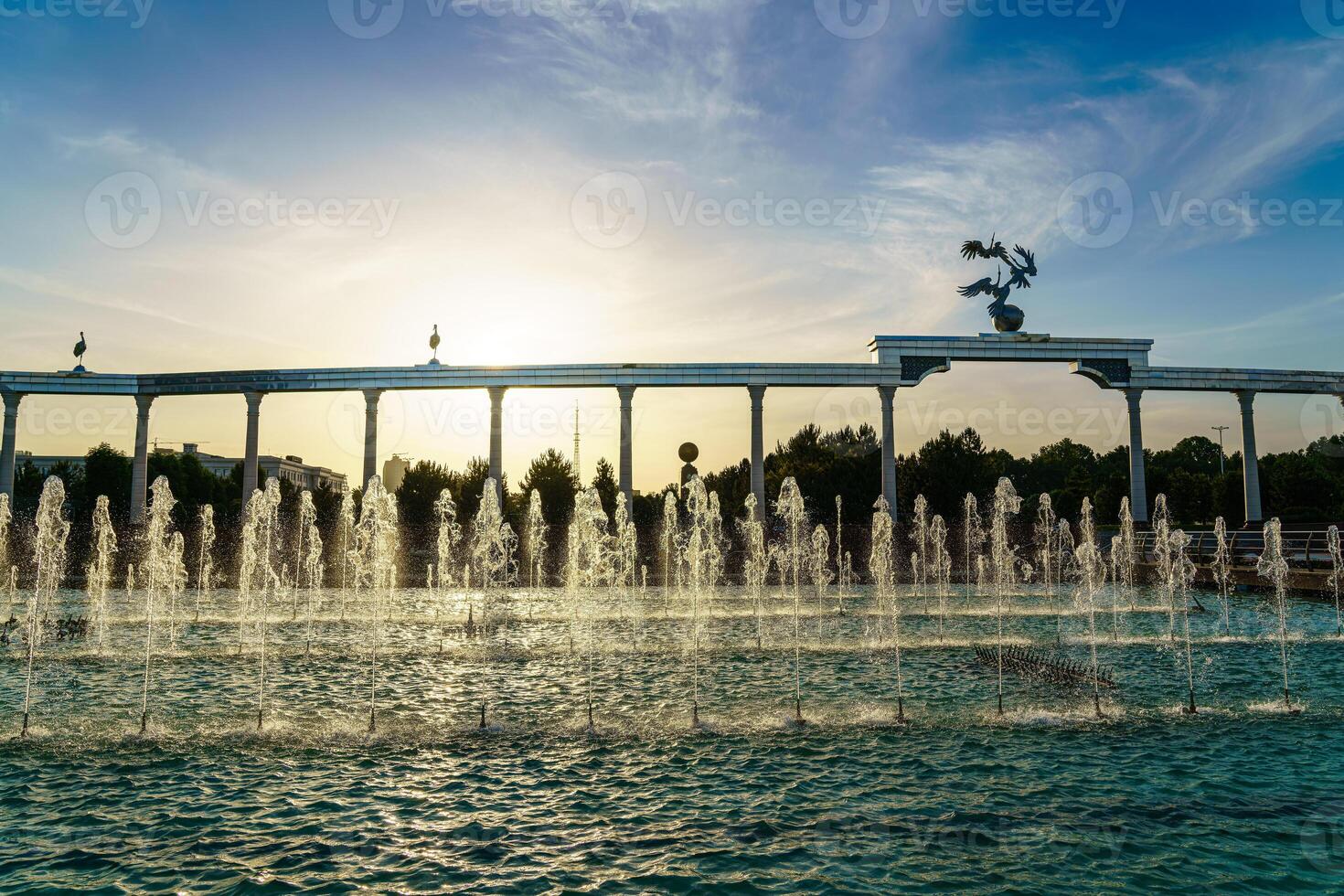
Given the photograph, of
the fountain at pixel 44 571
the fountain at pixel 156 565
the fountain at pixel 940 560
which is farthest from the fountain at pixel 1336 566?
the fountain at pixel 44 571

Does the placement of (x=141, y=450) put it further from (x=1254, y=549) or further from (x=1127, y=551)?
(x=1254, y=549)

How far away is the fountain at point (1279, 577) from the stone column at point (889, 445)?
1464cm

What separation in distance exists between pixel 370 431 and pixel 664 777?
34044mm

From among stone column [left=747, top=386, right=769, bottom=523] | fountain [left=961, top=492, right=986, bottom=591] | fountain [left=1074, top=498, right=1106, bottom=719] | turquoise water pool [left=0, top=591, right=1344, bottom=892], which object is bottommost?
turquoise water pool [left=0, top=591, right=1344, bottom=892]

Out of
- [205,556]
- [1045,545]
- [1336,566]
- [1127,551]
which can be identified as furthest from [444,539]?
[1336,566]

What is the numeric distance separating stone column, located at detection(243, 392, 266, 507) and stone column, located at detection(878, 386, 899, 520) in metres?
29.4

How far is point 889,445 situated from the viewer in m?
39.9

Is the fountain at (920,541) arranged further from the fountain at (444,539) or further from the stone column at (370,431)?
the stone column at (370,431)

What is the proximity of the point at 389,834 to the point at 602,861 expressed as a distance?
1.95 m

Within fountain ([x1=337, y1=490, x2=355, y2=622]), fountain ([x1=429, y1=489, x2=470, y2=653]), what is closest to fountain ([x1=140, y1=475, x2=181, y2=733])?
fountain ([x1=337, y1=490, x2=355, y2=622])

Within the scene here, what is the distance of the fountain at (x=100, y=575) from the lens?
20577 millimetres

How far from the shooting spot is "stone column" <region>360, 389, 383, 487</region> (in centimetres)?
3966

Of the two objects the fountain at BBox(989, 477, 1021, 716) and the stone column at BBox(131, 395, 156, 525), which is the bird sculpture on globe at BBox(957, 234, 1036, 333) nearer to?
the fountain at BBox(989, 477, 1021, 716)

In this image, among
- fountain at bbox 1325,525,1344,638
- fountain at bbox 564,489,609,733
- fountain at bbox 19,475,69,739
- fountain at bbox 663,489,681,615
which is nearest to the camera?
fountain at bbox 19,475,69,739
